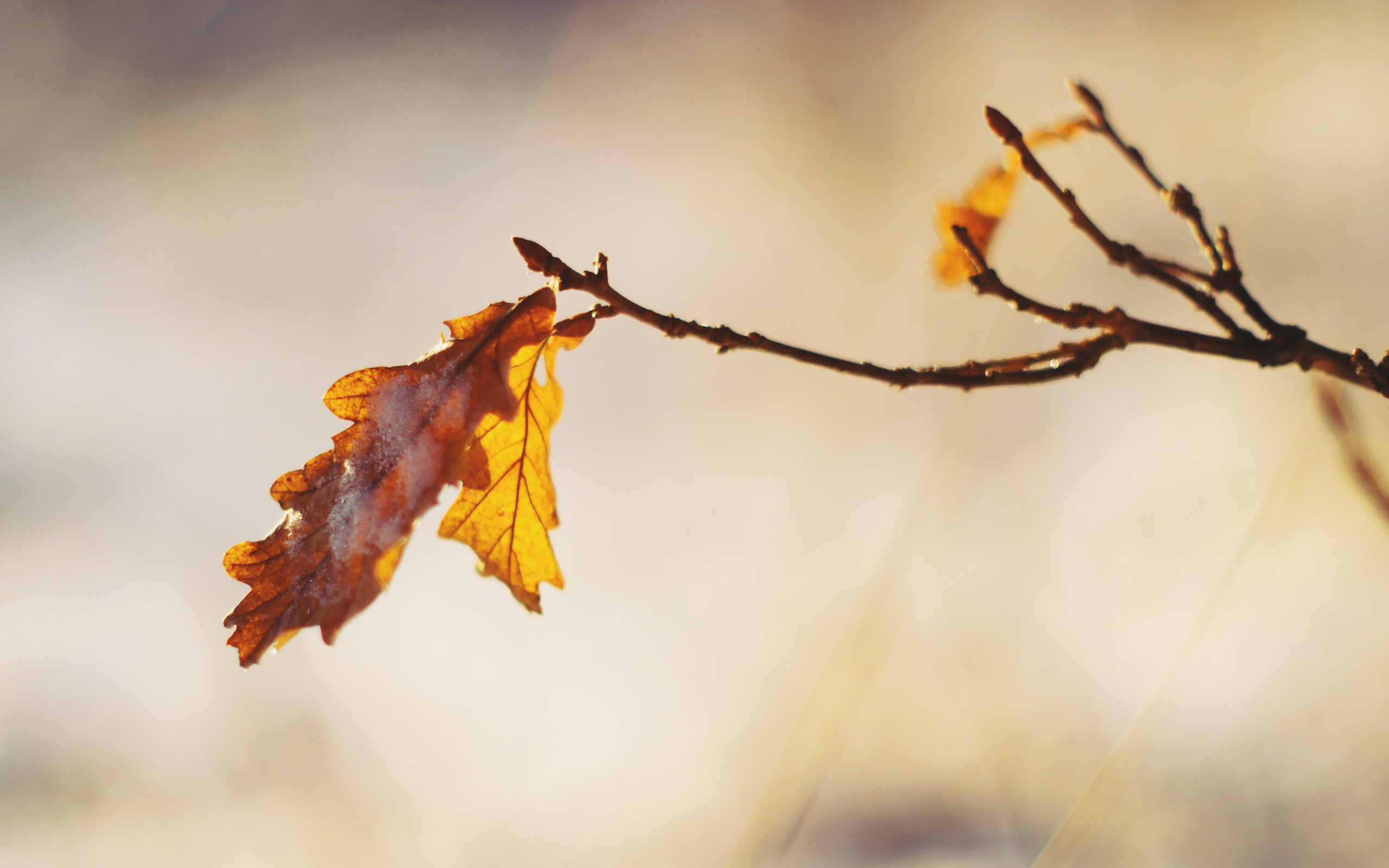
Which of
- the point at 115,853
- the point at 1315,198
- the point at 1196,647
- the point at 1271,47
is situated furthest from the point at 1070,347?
the point at 115,853

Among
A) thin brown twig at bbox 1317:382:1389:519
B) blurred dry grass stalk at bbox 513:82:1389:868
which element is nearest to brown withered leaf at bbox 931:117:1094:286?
blurred dry grass stalk at bbox 513:82:1389:868

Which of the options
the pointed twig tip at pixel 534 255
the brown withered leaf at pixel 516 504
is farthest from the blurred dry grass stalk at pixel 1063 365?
the brown withered leaf at pixel 516 504

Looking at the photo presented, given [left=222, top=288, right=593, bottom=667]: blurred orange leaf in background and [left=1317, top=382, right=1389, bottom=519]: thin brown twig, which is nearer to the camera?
[left=222, top=288, right=593, bottom=667]: blurred orange leaf in background

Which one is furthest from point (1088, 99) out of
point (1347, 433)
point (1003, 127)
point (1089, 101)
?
point (1347, 433)

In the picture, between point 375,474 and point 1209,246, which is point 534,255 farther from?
point 1209,246

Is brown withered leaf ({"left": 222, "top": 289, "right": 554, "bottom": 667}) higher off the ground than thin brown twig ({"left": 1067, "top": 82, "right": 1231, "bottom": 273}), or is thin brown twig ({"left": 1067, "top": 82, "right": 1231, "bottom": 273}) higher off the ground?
thin brown twig ({"left": 1067, "top": 82, "right": 1231, "bottom": 273})

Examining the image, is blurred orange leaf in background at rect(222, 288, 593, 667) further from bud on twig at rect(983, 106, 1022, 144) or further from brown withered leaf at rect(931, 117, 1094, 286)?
brown withered leaf at rect(931, 117, 1094, 286)

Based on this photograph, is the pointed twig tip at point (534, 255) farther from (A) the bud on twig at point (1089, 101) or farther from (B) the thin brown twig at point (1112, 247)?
(A) the bud on twig at point (1089, 101)
